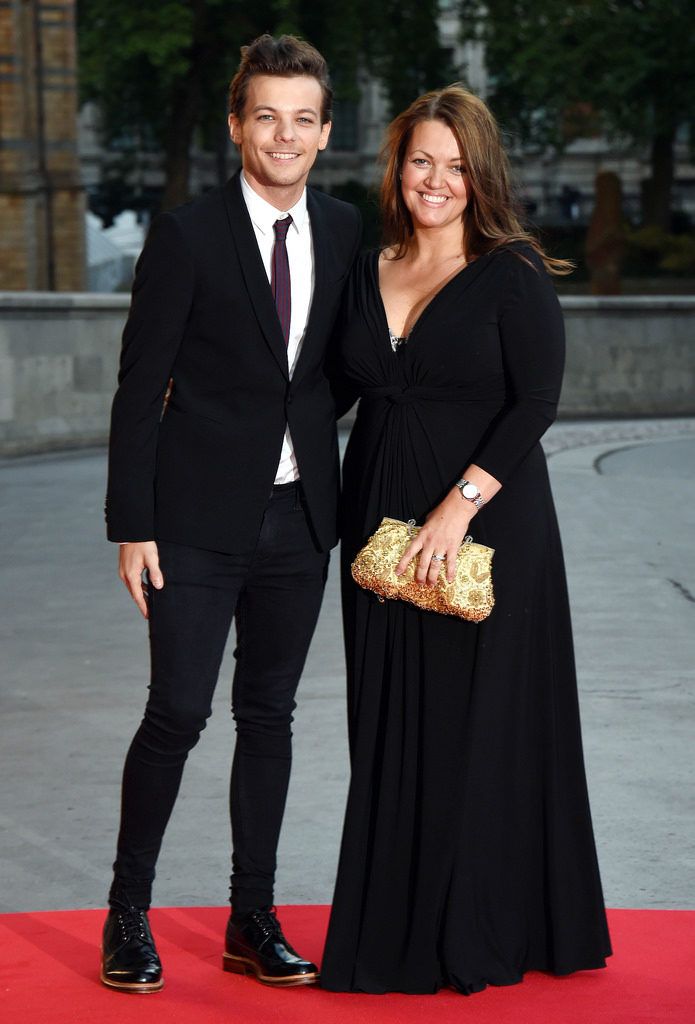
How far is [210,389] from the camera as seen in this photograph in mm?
3475

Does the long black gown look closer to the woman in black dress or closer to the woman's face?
the woman in black dress

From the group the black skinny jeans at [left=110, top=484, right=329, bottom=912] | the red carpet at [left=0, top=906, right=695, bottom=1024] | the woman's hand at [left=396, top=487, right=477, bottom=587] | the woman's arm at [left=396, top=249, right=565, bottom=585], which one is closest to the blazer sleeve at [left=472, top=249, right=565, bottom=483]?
the woman's arm at [left=396, top=249, right=565, bottom=585]

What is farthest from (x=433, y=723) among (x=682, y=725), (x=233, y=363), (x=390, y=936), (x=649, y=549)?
(x=649, y=549)

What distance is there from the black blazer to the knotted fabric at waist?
19cm

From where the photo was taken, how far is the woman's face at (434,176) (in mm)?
3396

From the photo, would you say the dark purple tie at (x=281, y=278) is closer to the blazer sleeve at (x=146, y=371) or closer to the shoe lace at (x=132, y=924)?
the blazer sleeve at (x=146, y=371)

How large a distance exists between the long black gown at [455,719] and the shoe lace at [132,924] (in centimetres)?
43

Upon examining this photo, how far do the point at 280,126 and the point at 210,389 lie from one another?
58 cm

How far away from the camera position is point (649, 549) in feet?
31.2

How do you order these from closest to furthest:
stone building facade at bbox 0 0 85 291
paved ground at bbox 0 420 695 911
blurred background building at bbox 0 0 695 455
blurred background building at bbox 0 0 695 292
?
paved ground at bbox 0 420 695 911 < blurred background building at bbox 0 0 695 455 < stone building facade at bbox 0 0 85 291 < blurred background building at bbox 0 0 695 292

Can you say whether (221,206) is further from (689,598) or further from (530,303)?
(689,598)

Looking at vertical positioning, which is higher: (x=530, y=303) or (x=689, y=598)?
(x=530, y=303)

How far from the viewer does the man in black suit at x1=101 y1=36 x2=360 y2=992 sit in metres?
3.40

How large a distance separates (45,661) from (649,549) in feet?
→ 13.2
